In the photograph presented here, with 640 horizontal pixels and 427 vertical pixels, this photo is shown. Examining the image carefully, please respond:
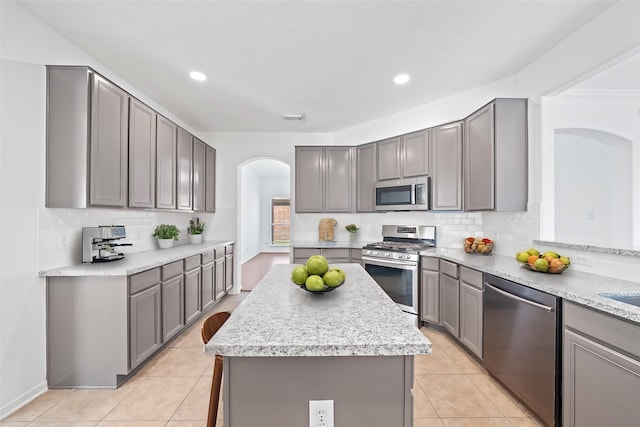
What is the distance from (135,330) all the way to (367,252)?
100 inches

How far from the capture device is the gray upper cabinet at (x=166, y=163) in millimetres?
3035

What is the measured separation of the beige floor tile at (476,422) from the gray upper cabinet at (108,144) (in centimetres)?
298

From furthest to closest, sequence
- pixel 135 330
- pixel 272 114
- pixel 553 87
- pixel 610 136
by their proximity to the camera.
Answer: pixel 272 114 < pixel 610 136 < pixel 553 87 < pixel 135 330

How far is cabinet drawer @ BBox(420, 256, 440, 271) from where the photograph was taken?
3.07m

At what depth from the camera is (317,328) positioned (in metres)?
0.96

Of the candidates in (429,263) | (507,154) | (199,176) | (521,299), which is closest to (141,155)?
(199,176)

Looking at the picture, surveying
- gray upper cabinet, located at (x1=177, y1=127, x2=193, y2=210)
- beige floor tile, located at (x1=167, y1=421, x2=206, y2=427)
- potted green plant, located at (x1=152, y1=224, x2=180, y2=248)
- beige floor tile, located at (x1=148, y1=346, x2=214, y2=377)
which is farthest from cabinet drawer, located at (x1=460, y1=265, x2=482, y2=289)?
potted green plant, located at (x1=152, y1=224, x2=180, y2=248)

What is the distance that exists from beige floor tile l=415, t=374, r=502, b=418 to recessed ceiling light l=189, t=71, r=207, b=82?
135 inches

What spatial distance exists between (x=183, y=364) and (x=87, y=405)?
2.27 ft

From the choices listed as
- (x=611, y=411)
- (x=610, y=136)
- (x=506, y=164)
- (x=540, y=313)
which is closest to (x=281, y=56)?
(x=506, y=164)

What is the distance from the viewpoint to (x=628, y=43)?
72.4 inches

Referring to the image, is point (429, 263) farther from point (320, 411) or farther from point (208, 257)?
point (208, 257)

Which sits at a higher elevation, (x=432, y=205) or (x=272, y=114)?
(x=272, y=114)

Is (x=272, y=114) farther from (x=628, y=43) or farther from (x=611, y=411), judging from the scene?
(x=611, y=411)
